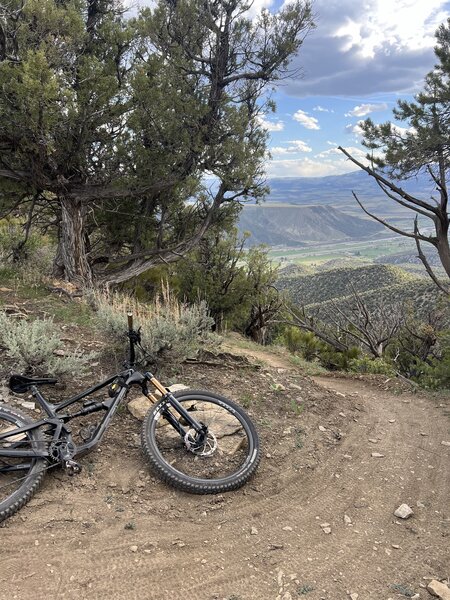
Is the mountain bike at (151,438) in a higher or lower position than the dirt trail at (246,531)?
higher

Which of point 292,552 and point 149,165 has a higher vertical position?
point 149,165

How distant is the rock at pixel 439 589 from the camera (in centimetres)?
278

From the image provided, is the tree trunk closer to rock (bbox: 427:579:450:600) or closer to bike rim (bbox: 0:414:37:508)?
bike rim (bbox: 0:414:37:508)

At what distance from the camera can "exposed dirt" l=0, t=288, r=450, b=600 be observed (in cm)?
275

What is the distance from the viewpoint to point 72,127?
10.6 meters

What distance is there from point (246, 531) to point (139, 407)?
1684 mm

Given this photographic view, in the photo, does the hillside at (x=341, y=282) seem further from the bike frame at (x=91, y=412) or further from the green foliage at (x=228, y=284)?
the bike frame at (x=91, y=412)

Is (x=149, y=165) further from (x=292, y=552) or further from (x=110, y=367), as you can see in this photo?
(x=292, y=552)

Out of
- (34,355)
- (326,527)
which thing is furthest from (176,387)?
(326,527)

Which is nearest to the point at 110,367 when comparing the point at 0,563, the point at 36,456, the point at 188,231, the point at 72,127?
the point at 36,456

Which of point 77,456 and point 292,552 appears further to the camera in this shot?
point 77,456

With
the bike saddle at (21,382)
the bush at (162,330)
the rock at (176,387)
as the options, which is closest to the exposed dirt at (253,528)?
the rock at (176,387)

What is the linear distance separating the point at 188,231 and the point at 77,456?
545 inches

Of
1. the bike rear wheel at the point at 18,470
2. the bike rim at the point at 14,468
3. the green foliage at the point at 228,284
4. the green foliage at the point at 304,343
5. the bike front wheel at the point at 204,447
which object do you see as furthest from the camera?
the green foliage at the point at 228,284
